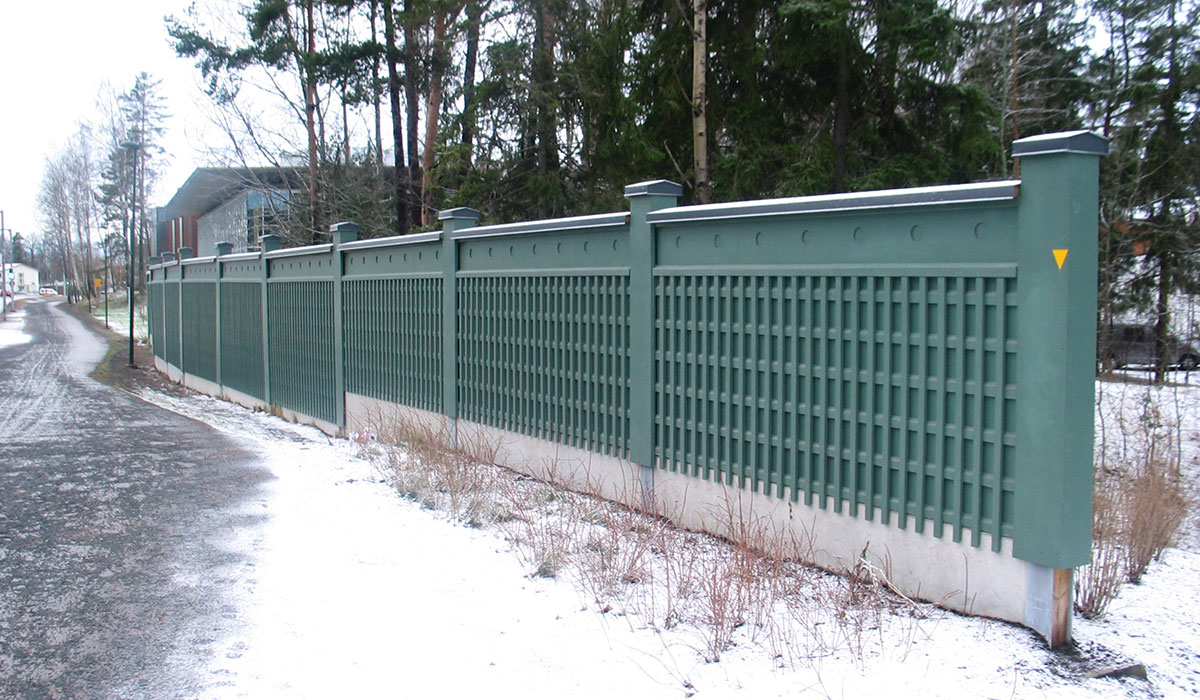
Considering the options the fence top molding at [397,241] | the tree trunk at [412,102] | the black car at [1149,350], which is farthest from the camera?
the tree trunk at [412,102]

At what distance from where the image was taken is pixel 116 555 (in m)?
5.68

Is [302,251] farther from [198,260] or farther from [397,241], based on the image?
[198,260]

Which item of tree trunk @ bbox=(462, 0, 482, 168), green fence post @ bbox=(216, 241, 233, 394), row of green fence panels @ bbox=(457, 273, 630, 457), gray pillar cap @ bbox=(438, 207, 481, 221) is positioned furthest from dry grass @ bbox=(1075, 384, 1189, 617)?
green fence post @ bbox=(216, 241, 233, 394)

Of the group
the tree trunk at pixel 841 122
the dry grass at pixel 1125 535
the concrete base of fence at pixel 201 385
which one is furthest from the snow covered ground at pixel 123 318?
the dry grass at pixel 1125 535

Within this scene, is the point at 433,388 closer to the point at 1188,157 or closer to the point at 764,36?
the point at 764,36

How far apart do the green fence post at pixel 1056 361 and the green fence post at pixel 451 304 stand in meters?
5.76

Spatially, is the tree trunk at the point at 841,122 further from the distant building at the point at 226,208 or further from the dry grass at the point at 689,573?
the distant building at the point at 226,208

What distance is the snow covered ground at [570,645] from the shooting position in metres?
3.59

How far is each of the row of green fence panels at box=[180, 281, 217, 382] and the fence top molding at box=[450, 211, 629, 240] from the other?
11441 millimetres

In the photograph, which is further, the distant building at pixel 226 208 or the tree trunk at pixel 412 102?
the distant building at pixel 226 208

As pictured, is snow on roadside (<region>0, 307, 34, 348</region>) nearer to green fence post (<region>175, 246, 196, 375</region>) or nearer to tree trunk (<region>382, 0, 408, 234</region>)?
green fence post (<region>175, 246, 196, 375</region>)

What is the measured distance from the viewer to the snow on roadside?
35.5 metres

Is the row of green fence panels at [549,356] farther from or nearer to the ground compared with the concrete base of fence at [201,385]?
farther from the ground

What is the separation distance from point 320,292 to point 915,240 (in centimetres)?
948
